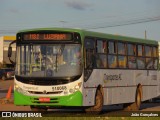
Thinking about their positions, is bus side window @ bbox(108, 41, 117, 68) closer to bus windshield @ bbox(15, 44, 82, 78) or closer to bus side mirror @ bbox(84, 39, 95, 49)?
bus side mirror @ bbox(84, 39, 95, 49)

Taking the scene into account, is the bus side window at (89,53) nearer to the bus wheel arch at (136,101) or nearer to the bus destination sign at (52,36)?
the bus destination sign at (52,36)

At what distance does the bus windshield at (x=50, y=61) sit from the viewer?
1964cm

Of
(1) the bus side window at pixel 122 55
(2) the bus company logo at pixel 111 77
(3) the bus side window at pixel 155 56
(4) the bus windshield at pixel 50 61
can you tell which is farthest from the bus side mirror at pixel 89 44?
(3) the bus side window at pixel 155 56

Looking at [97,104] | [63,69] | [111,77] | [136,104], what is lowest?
[136,104]

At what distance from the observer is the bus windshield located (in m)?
19.6

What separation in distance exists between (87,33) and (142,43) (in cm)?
597

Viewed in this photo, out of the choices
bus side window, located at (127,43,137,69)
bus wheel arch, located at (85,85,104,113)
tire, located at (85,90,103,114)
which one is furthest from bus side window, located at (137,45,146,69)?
tire, located at (85,90,103,114)

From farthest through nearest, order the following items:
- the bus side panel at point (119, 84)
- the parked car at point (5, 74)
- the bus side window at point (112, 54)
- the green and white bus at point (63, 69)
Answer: the parked car at point (5, 74) → the bus side window at point (112, 54) → the bus side panel at point (119, 84) → the green and white bus at point (63, 69)

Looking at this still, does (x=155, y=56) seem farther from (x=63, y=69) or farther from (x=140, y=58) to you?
(x=63, y=69)

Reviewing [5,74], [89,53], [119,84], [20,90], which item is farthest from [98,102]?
[5,74]

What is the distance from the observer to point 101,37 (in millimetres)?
21703

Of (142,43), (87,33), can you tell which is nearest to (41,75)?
(87,33)

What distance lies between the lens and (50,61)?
19.8 m

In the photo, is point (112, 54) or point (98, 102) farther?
point (112, 54)
